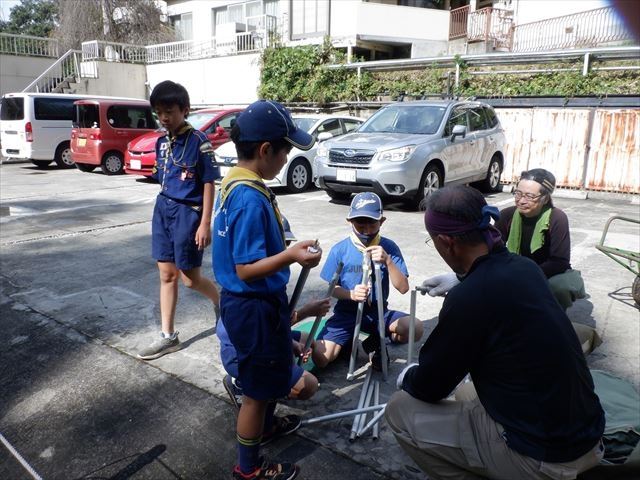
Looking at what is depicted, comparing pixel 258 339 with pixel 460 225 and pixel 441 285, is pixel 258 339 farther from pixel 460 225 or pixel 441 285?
pixel 441 285

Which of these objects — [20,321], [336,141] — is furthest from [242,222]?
[336,141]

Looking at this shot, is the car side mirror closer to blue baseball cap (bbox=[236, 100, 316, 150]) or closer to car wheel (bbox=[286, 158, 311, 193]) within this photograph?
car wheel (bbox=[286, 158, 311, 193])

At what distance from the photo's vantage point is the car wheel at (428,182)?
8.64m

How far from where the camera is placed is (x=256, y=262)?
6.83 feet

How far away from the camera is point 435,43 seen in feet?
71.7

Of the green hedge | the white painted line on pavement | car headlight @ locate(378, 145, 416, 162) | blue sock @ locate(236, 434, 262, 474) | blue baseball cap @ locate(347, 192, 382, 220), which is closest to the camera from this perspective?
blue sock @ locate(236, 434, 262, 474)

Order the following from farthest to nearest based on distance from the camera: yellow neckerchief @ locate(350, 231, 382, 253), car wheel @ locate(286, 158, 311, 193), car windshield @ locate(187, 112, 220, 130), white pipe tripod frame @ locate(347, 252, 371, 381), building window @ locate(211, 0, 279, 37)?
1. building window @ locate(211, 0, 279, 37)
2. car windshield @ locate(187, 112, 220, 130)
3. car wheel @ locate(286, 158, 311, 193)
4. yellow neckerchief @ locate(350, 231, 382, 253)
5. white pipe tripod frame @ locate(347, 252, 371, 381)

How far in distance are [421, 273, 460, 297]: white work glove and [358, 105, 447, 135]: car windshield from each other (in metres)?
6.57

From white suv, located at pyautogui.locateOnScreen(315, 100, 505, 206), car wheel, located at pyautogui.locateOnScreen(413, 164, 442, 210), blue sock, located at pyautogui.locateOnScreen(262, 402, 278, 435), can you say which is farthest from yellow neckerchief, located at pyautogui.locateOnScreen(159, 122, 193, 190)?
car wheel, located at pyautogui.locateOnScreen(413, 164, 442, 210)

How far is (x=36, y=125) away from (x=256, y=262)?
1361 centimetres

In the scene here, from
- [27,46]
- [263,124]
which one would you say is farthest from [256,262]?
[27,46]

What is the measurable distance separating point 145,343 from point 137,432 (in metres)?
1.14

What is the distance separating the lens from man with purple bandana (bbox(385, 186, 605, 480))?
1.74m

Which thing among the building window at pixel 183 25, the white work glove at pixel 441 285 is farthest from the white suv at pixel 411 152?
the building window at pixel 183 25
